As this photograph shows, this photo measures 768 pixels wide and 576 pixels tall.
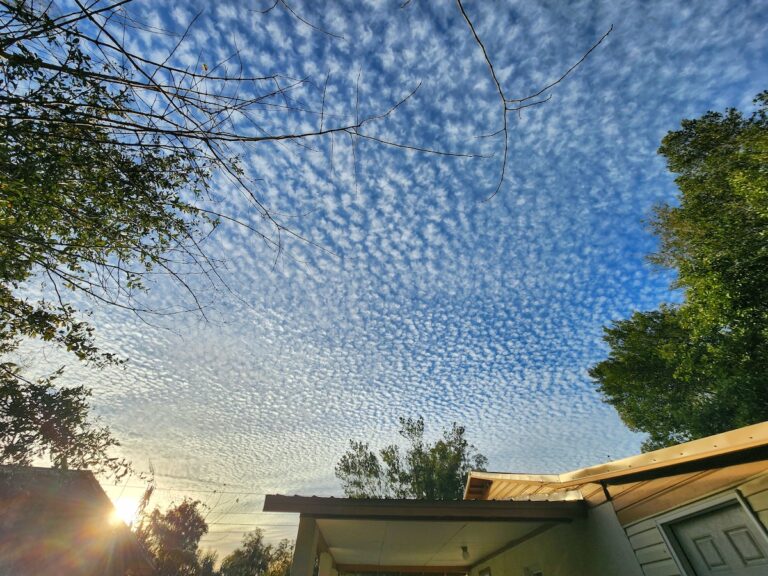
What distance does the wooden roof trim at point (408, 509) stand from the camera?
489cm

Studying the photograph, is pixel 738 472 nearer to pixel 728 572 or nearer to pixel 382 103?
pixel 728 572

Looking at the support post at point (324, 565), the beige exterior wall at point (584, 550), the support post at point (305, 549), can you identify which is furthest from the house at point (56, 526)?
the beige exterior wall at point (584, 550)

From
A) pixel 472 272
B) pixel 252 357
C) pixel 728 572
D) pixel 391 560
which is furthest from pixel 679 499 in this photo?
pixel 391 560

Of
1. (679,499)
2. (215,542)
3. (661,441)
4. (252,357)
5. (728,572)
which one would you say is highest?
(215,542)

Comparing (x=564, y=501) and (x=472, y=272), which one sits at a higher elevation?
(x=472, y=272)

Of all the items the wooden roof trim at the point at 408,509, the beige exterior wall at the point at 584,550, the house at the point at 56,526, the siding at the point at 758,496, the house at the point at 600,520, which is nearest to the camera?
the siding at the point at 758,496

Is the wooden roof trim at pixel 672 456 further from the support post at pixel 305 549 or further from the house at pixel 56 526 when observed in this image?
the house at pixel 56 526

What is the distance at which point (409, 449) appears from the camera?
2775 centimetres

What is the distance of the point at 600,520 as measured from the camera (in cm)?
515

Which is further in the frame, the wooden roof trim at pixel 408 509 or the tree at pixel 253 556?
the tree at pixel 253 556

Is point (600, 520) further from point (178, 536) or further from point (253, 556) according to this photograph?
point (253, 556)

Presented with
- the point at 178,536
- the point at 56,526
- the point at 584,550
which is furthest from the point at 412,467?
the point at 178,536

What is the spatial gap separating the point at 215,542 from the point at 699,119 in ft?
210

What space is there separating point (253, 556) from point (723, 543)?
204ft
